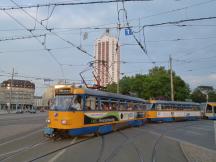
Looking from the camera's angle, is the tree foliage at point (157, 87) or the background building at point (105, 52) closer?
the background building at point (105, 52)

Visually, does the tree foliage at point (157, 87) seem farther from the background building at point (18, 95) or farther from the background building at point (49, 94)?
the background building at point (18, 95)

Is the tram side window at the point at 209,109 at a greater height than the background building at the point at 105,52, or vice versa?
the background building at the point at 105,52

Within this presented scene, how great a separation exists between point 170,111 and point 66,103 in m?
23.0

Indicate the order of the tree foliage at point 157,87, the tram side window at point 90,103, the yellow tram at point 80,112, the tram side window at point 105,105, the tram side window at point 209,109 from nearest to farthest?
the yellow tram at point 80,112 < the tram side window at point 90,103 < the tram side window at point 105,105 < the tram side window at point 209,109 < the tree foliage at point 157,87

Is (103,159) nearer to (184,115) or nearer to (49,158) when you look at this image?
(49,158)

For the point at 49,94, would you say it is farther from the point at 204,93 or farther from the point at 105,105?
the point at 204,93

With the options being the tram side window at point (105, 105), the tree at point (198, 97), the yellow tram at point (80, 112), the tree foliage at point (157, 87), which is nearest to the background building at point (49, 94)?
the yellow tram at point (80, 112)

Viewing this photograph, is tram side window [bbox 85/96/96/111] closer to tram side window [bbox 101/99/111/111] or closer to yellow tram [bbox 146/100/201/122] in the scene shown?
tram side window [bbox 101/99/111/111]

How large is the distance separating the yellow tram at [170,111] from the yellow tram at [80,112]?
1399cm

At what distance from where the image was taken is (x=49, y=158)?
9.31 m

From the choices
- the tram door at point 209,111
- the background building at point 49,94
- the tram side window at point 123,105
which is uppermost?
the background building at point 49,94

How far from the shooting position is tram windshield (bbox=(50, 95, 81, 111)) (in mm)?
14469

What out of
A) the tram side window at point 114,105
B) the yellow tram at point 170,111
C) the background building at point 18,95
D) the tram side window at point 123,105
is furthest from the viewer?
the background building at point 18,95

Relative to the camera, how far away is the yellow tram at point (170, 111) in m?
32.6
